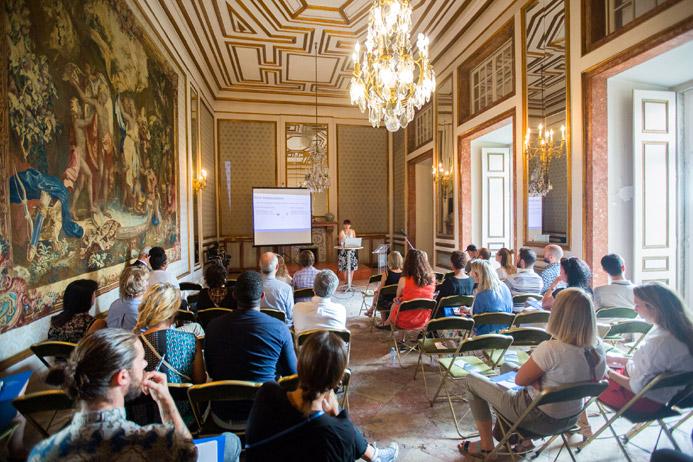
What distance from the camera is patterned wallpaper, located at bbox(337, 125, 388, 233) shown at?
10477mm

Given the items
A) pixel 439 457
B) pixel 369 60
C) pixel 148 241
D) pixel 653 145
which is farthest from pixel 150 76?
pixel 653 145

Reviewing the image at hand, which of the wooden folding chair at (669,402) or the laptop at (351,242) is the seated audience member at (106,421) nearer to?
the wooden folding chair at (669,402)

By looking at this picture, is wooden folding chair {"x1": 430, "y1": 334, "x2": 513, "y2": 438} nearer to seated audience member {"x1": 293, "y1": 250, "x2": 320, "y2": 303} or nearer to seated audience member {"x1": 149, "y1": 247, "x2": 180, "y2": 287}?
seated audience member {"x1": 293, "y1": 250, "x2": 320, "y2": 303}

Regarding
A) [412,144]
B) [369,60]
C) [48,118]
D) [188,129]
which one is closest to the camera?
[48,118]

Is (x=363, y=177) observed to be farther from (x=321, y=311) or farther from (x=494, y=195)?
(x=321, y=311)

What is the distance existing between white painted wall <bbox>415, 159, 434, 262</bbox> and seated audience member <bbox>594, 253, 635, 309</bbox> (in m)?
6.15

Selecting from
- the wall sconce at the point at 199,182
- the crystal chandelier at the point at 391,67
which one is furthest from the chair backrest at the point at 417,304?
the wall sconce at the point at 199,182

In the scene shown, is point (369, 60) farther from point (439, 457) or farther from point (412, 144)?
point (412, 144)

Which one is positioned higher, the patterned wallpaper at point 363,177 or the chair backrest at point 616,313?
the patterned wallpaper at point 363,177

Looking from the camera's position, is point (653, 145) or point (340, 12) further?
point (340, 12)

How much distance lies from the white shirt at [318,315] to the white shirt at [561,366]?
4.71 ft

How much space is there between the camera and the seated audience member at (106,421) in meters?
0.98

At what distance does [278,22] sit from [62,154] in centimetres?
480

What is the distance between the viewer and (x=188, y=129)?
680cm
